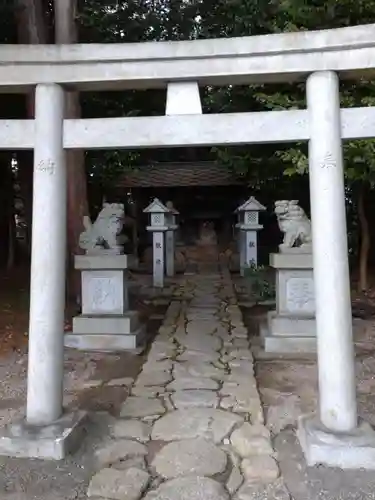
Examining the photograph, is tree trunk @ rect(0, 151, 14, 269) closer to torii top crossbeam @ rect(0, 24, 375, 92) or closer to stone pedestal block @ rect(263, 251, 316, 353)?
stone pedestal block @ rect(263, 251, 316, 353)

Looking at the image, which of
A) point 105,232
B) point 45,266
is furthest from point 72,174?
point 45,266

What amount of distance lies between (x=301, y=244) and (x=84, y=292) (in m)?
3.23

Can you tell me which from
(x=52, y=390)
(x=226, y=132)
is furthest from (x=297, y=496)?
(x=226, y=132)

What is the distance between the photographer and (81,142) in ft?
12.0

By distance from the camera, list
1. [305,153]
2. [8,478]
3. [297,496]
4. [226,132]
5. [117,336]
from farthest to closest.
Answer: [305,153] → [117,336] → [226,132] → [8,478] → [297,496]

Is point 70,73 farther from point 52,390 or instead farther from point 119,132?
point 52,390

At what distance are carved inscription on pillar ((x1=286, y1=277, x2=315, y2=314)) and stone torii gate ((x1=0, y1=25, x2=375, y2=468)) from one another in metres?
3.42

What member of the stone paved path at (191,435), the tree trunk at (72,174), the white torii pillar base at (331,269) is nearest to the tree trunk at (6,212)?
the tree trunk at (72,174)

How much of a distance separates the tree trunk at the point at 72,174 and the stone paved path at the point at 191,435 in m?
3.17

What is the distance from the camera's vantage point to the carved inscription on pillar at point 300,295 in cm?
707

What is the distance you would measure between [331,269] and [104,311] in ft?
14.8

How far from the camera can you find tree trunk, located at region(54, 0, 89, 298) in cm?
872

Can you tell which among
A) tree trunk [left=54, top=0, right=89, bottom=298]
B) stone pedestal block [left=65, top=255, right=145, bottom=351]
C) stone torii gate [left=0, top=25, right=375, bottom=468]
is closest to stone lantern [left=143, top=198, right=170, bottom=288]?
tree trunk [left=54, top=0, right=89, bottom=298]

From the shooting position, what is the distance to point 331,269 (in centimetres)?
346
